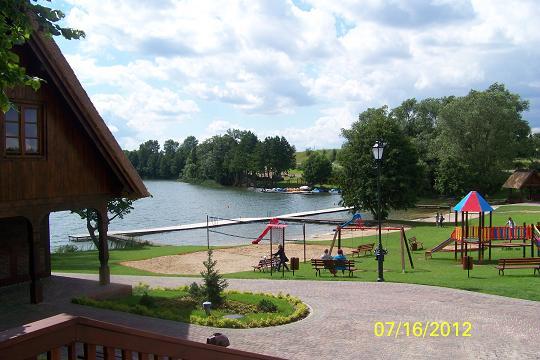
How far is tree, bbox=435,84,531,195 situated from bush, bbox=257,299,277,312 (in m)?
65.4

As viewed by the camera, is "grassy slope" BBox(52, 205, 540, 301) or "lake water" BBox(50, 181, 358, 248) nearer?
"grassy slope" BBox(52, 205, 540, 301)

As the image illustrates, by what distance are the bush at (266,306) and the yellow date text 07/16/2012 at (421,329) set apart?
341 cm

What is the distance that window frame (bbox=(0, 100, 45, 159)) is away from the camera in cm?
1491

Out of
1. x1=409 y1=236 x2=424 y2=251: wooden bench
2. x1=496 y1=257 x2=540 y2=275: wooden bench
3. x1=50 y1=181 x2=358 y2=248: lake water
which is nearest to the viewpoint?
x1=496 y1=257 x2=540 y2=275: wooden bench

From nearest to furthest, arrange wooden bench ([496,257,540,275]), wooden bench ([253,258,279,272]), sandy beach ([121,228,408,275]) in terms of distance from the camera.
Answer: wooden bench ([496,257,540,275]), wooden bench ([253,258,279,272]), sandy beach ([121,228,408,275])

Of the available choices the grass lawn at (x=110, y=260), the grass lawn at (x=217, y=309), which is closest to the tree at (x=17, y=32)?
the grass lawn at (x=217, y=309)

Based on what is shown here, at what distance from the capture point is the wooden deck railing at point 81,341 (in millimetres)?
3768

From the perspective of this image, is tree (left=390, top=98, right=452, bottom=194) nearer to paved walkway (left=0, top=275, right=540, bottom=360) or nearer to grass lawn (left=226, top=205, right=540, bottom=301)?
grass lawn (left=226, top=205, right=540, bottom=301)

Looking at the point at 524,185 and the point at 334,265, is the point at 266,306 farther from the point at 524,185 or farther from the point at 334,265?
the point at 524,185

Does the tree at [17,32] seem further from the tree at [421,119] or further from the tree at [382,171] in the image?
the tree at [421,119]

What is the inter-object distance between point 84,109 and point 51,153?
5.24ft

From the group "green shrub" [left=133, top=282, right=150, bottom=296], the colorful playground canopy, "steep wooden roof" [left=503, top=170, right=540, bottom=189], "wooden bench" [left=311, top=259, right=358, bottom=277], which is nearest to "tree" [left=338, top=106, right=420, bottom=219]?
"steep wooden roof" [left=503, top=170, right=540, bottom=189]

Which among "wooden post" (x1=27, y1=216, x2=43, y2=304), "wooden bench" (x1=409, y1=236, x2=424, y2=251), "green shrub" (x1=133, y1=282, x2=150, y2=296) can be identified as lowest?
"wooden bench" (x1=409, y1=236, x2=424, y2=251)

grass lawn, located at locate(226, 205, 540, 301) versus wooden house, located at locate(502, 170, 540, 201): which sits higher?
wooden house, located at locate(502, 170, 540, 201)
